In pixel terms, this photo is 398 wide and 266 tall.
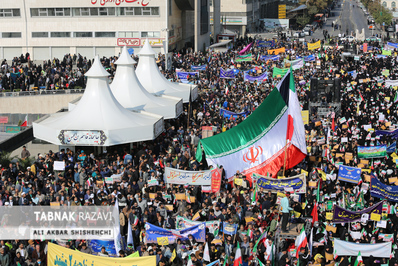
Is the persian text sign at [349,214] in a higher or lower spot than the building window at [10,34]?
lower

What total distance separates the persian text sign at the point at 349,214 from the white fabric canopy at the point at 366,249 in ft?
4.77

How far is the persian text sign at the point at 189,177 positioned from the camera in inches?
690

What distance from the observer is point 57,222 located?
15031 mm

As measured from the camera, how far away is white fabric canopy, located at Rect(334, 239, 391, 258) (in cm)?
1308

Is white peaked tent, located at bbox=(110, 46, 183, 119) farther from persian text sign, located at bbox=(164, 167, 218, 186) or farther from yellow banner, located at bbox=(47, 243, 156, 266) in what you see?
yellow banner, located at bbox=(47, 243, 156, 266)

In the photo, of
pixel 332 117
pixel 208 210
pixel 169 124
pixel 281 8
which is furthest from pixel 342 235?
pixel 281 8

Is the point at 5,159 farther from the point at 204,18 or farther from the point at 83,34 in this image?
the point at 204,18

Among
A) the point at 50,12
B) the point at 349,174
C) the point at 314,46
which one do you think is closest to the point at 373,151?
the point at 349,174

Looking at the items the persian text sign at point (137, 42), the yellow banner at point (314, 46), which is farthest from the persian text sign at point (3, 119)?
the yellow banner at point (314, 46)

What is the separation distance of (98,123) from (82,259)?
10.4 metres

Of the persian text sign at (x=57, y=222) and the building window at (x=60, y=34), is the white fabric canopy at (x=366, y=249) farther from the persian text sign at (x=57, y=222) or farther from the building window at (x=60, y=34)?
the building window at (x=60, y=34)

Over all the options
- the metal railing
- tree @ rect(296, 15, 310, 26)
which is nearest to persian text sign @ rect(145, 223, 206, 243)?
the metal railing

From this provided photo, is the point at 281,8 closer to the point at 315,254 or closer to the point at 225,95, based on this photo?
the point at 225,95

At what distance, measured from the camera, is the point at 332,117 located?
24.5 meters
